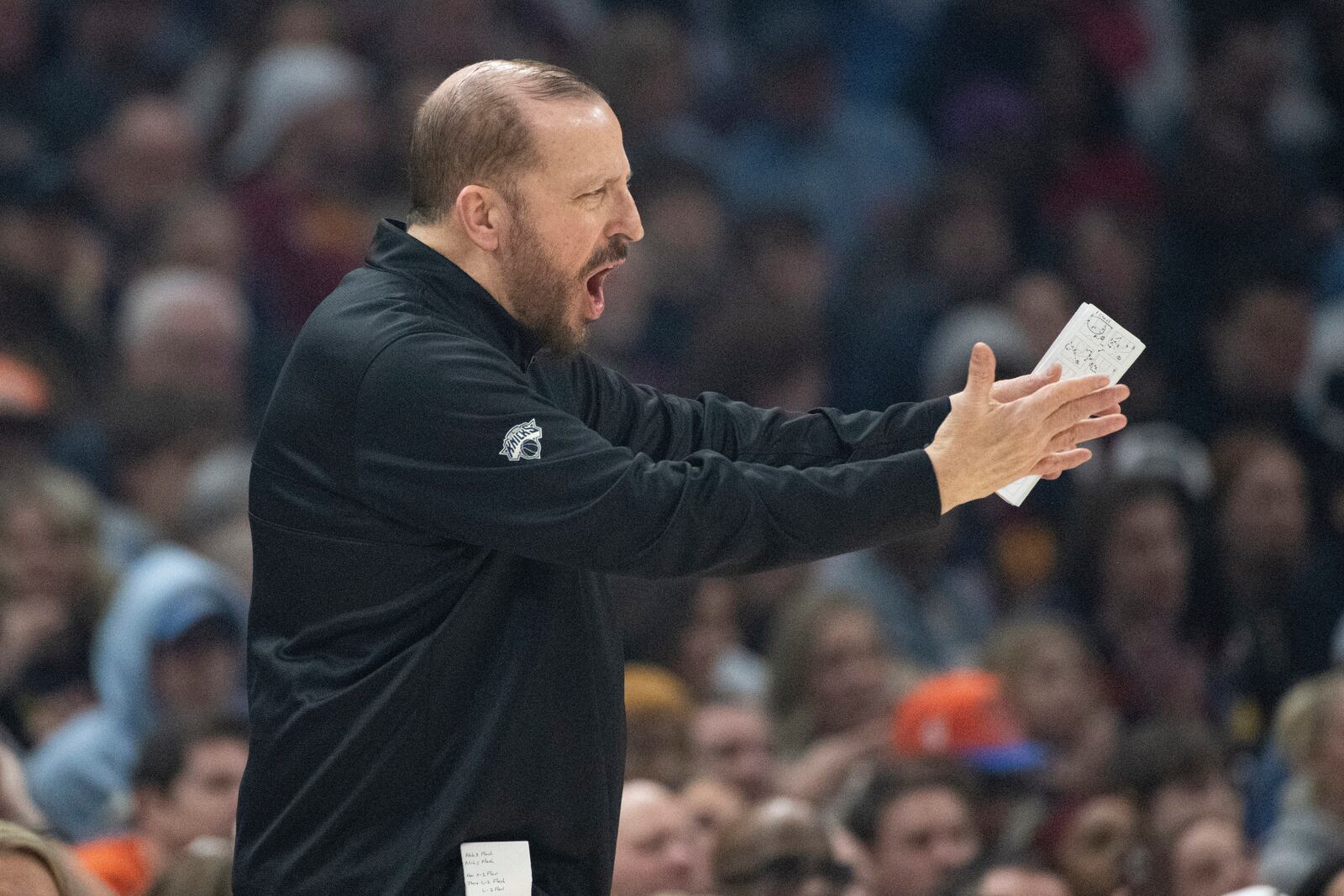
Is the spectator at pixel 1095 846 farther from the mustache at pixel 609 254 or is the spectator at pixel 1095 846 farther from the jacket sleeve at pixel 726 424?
the mustache at pixel 609 254

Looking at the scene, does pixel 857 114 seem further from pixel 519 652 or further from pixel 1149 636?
pixel 519 652

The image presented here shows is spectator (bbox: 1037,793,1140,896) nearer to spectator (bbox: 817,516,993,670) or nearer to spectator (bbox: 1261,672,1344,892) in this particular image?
spectator (bbox: 1261,672,1344,892)

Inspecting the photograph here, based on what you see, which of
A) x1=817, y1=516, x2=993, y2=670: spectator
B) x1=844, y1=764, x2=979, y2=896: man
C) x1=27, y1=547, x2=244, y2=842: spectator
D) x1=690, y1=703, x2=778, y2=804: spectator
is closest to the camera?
x1=844, y1=764, x2=979, y2=896: man

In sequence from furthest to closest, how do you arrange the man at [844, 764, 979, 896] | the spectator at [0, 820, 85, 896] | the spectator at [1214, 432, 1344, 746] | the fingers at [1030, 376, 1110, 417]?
the spectator at [1214, 432, 1344, 746] → the man at [844, 764, 979, 896] → the spectator at [0, 820, 85, 896] → the fingers at [1030, 376, 1110, 417]

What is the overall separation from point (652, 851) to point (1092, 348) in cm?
238

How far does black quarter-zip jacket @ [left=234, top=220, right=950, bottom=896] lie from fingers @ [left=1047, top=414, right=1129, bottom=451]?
0.21 metres

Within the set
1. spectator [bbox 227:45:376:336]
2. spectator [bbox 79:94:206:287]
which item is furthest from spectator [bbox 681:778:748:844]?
spectator [bbox 79:94:206:287]

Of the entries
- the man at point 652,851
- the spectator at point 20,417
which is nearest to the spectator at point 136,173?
the spectator at point 20,417

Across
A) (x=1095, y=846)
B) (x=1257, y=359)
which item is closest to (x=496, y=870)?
(x=1095, y=846)

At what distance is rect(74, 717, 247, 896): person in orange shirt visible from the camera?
506 cm

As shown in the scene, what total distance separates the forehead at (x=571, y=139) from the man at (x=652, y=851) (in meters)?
2.37

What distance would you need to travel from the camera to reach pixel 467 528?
2562mm

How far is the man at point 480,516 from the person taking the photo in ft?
8.40

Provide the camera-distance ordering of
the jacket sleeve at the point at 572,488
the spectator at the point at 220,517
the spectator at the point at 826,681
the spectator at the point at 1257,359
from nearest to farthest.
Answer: the jacket sleeve at the point at 572,488
the spectator at the point at 220,517
the spectator at the point at 826,681
the spectator at the point at 1257,359
